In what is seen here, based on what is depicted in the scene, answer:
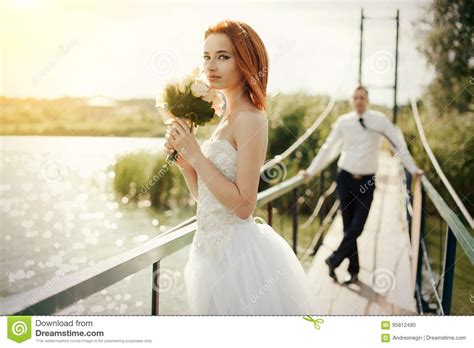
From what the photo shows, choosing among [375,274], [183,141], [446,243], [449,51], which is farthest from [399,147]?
[449,51]

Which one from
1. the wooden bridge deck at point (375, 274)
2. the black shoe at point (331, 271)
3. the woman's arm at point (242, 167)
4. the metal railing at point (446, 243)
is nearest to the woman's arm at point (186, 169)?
the woman's arm at point (242, 167)

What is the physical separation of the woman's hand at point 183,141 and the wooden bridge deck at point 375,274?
1600 mm

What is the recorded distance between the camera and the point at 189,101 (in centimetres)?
140

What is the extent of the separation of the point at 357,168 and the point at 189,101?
2.08m

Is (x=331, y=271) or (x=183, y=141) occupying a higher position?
(x=183, y=141)

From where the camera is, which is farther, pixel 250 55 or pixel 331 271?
pixel 331 271

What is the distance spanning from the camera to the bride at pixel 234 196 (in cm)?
131

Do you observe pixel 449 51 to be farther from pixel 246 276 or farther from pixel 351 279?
pixel 246 276

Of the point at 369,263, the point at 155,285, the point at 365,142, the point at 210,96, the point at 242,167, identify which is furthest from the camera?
the point at 369,263

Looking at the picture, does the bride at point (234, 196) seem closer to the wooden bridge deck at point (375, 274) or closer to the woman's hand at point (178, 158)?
the woman's hand at point (178, 158)

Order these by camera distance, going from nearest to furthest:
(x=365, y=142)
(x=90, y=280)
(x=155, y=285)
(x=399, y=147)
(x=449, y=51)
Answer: (x=90, y=280) < (x=155, y=285) < (x=399, y=147) < (x=365, y=142) < (x=449, y=51)
